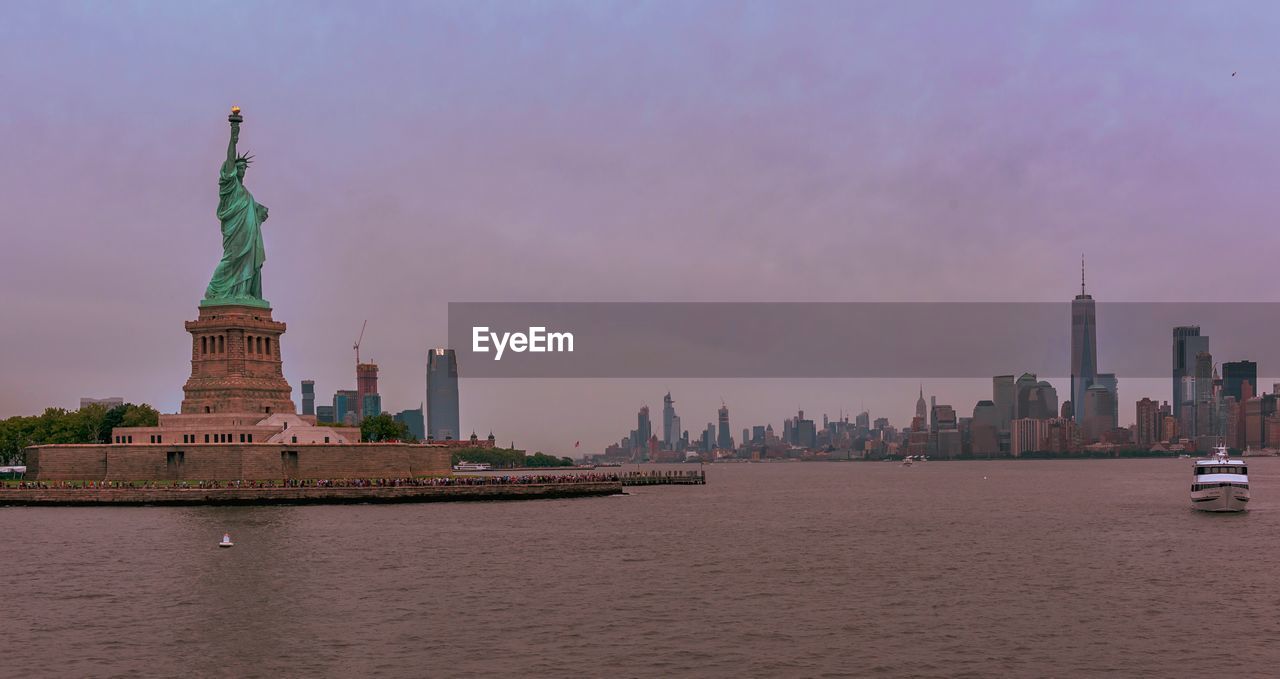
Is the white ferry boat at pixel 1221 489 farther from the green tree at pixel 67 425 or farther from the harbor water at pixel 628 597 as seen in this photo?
the green tree at pixel 67 425

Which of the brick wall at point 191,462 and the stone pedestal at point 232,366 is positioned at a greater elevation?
the stone pedestal at point 232,366

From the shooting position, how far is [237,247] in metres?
139

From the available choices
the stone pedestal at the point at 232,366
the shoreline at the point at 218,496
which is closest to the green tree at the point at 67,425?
the stone pedestal at the point at 232,366

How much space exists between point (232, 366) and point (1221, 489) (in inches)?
3876

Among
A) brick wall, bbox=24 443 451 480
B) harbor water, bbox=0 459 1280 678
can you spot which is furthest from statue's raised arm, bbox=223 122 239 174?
harbor water, bbox=0 459 1280 678

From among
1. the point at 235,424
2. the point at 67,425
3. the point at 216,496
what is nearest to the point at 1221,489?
the point at 216,496

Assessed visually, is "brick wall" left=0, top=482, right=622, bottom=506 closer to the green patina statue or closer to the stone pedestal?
the stone pedestal

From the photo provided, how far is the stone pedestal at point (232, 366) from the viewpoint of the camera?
132 meters

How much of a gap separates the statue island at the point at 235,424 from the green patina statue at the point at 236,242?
11 centimetres

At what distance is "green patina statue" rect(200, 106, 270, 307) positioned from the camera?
449 ft

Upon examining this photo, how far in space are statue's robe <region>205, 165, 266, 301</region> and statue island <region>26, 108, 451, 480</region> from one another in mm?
111

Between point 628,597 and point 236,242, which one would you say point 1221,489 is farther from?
point 236,242

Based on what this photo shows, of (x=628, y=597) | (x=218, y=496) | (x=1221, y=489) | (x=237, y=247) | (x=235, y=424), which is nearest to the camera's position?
(x=628, y=597)

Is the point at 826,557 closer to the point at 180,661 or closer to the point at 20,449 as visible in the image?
the point at 180,661
